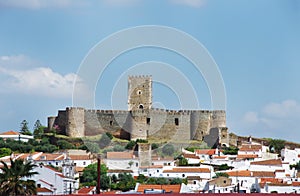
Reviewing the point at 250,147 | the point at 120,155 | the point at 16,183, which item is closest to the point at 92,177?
the point at 120,155

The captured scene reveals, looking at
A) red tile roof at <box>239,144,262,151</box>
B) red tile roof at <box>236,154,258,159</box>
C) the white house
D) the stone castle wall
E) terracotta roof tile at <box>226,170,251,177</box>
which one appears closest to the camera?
terracotta roof tile at <box>226,170,251,177</box>

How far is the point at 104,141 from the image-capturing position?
6588 cm

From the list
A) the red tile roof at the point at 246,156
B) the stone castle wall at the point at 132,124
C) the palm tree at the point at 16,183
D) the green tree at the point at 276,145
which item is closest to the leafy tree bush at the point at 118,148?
the stone castle wall at the point at 132,124

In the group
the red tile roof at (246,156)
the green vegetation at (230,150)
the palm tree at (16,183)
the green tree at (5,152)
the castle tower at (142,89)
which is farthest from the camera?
the castle tower at (142,89)

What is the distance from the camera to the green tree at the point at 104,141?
2581 inches

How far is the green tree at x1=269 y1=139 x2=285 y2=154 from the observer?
7056 centimetres

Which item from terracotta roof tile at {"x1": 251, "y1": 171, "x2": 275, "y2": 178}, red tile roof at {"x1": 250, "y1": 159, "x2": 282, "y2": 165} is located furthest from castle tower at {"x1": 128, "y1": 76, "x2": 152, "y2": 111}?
terracotta roof tile at {"x1": 251, "y1": 171, "x2": 275, "y2": 178}

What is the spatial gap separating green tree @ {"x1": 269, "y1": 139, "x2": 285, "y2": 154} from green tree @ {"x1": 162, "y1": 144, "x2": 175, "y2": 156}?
8910mm

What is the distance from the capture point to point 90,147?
65.6m

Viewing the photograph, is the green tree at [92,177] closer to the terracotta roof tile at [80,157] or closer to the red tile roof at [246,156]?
the terracotta roof tile at [80,157]

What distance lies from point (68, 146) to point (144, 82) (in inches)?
312

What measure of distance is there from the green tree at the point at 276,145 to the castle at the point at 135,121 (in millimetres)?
4047

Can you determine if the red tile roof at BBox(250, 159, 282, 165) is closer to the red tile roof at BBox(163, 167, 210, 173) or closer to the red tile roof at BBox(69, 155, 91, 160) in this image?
the red tile roof at BBox(163, 167, 210, 173)

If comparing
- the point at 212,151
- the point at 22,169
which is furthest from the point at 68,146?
the point at 22,169
